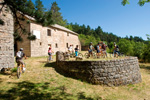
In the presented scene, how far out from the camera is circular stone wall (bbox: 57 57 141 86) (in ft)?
24.1

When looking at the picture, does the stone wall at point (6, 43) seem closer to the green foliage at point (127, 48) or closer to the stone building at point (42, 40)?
the stone building at point (42, 40)

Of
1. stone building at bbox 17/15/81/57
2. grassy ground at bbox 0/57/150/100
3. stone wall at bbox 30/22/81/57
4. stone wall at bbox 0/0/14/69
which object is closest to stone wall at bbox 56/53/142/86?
grassy ground at bbox 0/57/150/100

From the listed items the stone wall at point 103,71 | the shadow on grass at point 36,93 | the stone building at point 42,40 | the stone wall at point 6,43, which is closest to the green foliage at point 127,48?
the stone building at point 42,40

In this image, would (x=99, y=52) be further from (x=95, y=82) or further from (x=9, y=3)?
(x=9, y=3)

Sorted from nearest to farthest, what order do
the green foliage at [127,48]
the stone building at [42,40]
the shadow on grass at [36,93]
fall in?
the shadow on grass at [36,93] → the stone building at [42,40] → the green foliage at [127,48]

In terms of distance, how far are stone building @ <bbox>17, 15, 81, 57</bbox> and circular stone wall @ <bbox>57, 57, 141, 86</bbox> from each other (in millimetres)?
8376

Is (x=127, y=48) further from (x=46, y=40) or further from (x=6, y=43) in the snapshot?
(x=6, y=43)

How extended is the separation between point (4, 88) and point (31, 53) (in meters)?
9.87

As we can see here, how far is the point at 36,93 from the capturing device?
4988 millimetres

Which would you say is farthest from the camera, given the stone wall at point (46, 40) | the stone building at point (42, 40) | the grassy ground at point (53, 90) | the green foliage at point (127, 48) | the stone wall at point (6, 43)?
the green foliage at point (127, 48)

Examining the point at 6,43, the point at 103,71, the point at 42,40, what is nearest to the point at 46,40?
the point at 42,40

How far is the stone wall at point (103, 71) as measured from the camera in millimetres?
7344

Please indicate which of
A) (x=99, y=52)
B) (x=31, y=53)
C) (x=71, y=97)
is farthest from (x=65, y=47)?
(x=71, y=97)

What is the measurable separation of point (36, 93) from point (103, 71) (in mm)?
4875
